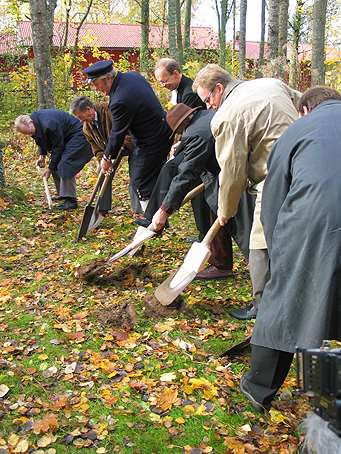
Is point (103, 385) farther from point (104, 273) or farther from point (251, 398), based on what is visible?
point (104, 273)

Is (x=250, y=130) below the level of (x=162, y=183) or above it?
above

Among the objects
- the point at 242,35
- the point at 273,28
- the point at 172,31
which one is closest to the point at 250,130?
the point at 273,28

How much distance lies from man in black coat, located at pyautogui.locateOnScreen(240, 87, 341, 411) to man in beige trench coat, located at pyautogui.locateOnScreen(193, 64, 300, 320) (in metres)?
0.61

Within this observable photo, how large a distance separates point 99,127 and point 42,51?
5145mm

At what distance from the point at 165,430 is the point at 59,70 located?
45.2 feet

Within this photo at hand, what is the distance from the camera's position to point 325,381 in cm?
174

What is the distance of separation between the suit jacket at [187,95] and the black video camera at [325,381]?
438cm

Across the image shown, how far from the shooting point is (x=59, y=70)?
14977 mm

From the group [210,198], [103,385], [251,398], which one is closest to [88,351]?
[103,385]

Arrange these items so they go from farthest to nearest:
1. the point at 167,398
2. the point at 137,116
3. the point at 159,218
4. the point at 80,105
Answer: the point at 80,105 < the point at 137,116 < the point at 159,218 < the point at 167,398

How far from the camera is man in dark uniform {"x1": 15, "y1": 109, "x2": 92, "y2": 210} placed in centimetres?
752

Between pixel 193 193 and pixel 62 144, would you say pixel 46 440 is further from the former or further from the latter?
pixel 62 144

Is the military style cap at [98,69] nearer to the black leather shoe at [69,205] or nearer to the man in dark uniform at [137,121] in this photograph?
the man in dark uniform at [137,121]

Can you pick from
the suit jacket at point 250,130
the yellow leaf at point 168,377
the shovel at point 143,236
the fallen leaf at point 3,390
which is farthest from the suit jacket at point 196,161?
the fallen leaf at point 3,390
